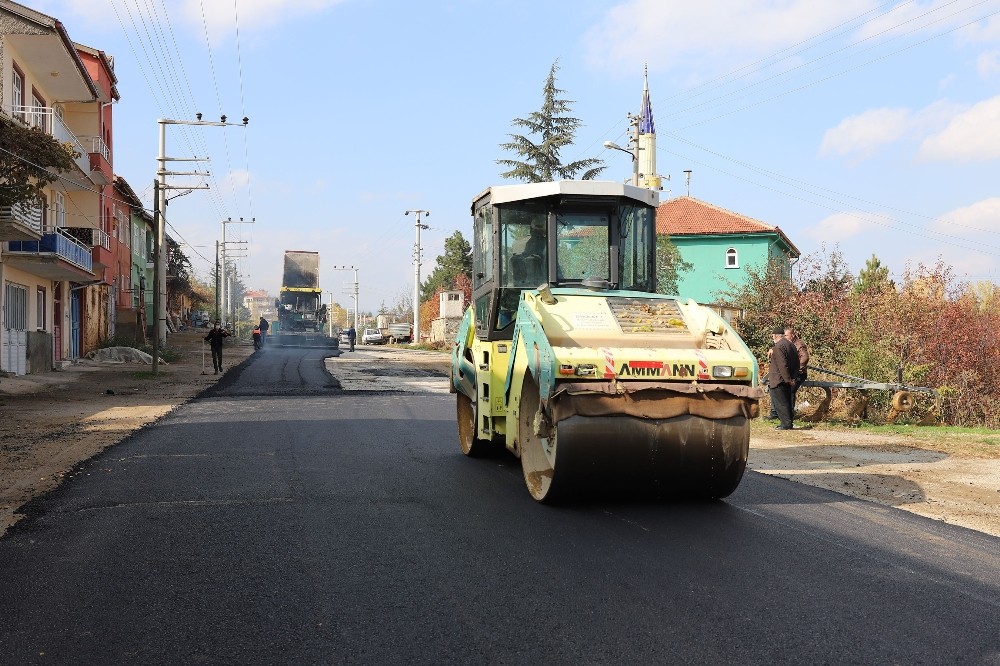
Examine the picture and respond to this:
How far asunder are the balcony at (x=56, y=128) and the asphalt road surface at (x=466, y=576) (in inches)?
823

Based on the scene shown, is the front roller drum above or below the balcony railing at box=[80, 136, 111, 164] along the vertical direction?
below

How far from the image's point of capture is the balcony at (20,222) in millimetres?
24141

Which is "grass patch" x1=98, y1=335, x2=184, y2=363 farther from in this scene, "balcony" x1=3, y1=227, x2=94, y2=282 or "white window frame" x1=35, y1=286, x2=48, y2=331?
"balcony" x1=3, y1=227, x2=94, y2=282

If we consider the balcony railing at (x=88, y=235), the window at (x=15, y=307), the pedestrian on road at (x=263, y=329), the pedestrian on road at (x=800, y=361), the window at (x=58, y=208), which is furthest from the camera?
the pedestrian on road at (x=263, y=329)

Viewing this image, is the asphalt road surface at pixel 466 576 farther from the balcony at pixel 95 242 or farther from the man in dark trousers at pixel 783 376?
the balcony at pixel 95 242

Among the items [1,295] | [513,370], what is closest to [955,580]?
[513,370]

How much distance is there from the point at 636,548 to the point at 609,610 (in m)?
1.33

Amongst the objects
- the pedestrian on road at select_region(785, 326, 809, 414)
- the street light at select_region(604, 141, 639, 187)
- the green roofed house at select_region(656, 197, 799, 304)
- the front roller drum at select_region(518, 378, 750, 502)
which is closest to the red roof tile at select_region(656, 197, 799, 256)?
the green roofed house at select_region(656, 197, 799, 304)

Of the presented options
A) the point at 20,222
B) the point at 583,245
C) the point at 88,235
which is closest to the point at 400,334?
the point at 88,235

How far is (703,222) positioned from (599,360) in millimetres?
46758

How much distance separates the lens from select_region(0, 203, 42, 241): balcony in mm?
24141

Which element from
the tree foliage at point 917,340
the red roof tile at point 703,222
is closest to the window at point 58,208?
the tree foliage at point 917,340

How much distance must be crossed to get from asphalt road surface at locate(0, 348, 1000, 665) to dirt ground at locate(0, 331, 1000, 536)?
1.70 feet

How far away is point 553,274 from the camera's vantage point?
880 centimetres
